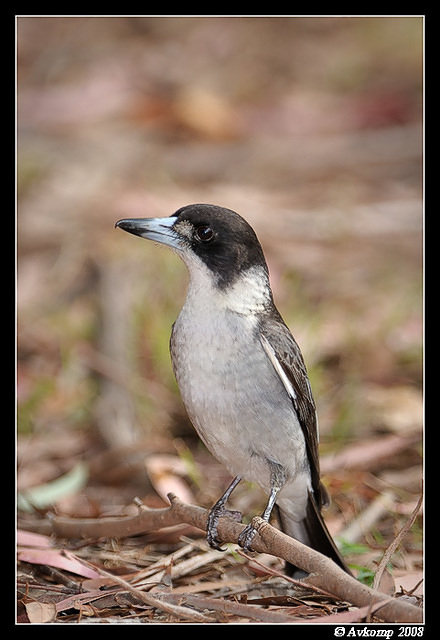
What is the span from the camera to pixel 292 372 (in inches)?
118

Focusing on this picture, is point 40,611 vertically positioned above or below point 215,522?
below

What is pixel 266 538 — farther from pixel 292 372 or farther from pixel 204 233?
pixel 204 233

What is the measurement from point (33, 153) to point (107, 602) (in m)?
4.45

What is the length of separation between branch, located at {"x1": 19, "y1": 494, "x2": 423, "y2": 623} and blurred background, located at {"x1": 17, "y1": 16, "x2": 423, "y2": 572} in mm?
570

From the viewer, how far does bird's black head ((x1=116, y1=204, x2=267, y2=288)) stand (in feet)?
9.82

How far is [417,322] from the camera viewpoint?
534cm

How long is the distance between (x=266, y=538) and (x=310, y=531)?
0.55 meters

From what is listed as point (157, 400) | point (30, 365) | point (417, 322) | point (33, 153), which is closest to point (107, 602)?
point (157, 400)

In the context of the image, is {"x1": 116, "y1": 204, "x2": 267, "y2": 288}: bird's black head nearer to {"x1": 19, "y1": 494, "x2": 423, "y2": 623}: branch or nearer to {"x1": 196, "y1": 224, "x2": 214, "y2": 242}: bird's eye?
{"x1": 196, "y1": 224, "x2": 214, "y2": 242}: bird's eye

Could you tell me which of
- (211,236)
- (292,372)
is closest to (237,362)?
(292,372)
